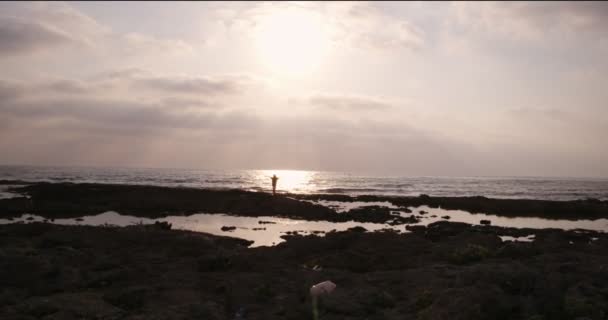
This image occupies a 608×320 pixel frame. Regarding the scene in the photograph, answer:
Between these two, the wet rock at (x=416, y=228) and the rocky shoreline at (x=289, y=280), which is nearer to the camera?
the rocky shoreline at (x=289, y=280)

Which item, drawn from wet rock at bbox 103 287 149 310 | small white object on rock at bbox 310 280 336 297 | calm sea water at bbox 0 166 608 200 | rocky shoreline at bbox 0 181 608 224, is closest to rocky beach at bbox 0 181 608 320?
wet rock at bbox 103 287 149 310

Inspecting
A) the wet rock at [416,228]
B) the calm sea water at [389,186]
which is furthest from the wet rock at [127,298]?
the calm sea water at [389,186]

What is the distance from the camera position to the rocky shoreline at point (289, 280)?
10.4 metres

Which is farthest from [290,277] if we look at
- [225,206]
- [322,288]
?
[225,206]

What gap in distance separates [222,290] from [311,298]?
112 inches

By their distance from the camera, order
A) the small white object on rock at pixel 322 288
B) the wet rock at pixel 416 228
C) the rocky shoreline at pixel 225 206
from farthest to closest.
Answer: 1. the rocky shoreline at pixel 225 206
2. the wet rock at pixel 416 228
3. the small white object on rock at pixel 322 288

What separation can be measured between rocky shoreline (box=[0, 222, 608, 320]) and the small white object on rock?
0.21 meters

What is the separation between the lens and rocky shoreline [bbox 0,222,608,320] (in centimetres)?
1039

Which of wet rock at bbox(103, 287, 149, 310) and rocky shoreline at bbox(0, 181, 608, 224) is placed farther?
rocky shoreline at bbox(0, 181, 608, 224)

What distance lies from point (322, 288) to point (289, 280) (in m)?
2.00

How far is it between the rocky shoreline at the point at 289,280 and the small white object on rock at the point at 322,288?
21 cm

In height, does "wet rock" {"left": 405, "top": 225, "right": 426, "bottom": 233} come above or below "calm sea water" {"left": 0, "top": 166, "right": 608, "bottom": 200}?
above

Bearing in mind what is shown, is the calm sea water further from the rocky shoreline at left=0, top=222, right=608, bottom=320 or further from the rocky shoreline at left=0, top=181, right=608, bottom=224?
the rocky shoreline at left=0, top=222, right=608, bottom=320

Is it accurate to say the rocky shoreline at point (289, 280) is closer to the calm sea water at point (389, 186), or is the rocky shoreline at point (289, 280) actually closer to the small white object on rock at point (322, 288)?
the small white object on rock at point (322, 288)
